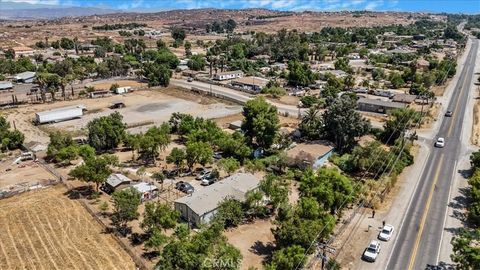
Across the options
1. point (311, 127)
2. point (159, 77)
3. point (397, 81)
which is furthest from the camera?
point (159, 77)

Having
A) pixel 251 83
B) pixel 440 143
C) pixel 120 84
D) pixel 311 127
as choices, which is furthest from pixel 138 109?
pixel 440 143

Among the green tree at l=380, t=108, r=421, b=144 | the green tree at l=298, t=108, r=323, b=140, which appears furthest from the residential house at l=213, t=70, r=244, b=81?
the green tree at l=380, t=108, r=421, b=144

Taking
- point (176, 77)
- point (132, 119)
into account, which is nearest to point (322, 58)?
point (176, 77)

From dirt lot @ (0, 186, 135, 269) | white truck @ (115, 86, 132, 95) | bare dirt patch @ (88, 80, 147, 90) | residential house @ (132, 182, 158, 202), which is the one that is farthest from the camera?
bare dirt patch @ (88, 80, 147, 90)

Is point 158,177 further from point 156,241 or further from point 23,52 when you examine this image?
point 23,52

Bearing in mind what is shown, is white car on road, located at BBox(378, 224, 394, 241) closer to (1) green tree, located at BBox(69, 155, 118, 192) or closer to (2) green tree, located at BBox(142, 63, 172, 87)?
(1) green tree, located at BBox(69, 155, 118, 192)

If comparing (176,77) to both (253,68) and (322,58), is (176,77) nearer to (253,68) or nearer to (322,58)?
(253,68)
